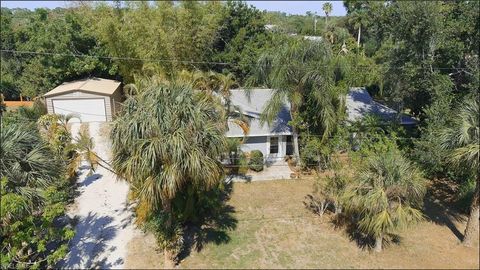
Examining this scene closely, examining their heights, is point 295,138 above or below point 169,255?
above

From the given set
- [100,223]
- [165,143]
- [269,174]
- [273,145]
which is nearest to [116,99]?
[273,145]

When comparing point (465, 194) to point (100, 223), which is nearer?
point (100, 223)

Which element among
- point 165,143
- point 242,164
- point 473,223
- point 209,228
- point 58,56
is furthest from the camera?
point 58,56

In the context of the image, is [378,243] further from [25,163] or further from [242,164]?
[25,163]

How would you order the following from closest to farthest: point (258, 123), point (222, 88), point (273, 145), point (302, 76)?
point (302, 76) → point (222, 88) → point (258, 123) → point (273, 145)

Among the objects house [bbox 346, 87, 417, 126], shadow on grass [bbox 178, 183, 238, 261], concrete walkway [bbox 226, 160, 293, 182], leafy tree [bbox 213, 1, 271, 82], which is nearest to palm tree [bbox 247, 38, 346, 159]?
concrete walkway [bbox 226, 160, 293, 182]

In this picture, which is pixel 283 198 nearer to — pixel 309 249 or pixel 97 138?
pixel 309 249

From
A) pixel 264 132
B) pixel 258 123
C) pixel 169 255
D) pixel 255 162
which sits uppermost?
pixel 258 123

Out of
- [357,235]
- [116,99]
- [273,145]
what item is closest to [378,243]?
[357,235]
